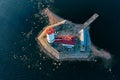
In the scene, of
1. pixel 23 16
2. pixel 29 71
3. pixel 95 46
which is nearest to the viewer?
pixel 29 71

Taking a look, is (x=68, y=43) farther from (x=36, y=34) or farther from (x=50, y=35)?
(x=36, y=34)

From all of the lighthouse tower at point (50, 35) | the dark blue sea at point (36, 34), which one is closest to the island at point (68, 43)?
the lighthouse tower at point (50, 35)

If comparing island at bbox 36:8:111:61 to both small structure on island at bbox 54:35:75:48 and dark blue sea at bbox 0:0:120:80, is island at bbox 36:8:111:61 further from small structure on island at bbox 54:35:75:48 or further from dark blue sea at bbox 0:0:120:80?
dark blue sea at bbox 0:0:120:80

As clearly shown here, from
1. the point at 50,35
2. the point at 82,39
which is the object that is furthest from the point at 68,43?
the point at 50,35

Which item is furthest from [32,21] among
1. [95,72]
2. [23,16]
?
[95,72]

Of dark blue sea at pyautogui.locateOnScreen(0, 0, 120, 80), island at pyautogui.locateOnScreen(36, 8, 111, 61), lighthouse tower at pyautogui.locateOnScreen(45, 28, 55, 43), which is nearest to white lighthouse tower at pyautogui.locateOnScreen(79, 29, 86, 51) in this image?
island at pyautogui.locateOnScreen(36, 8, 111, 61)

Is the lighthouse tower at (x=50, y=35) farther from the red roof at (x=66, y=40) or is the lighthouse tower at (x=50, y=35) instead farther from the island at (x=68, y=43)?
the red roof at (x=66, y=40)

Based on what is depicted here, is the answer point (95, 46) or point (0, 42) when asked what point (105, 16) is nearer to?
A: point (95, 46)

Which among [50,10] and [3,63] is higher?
[50,10]
